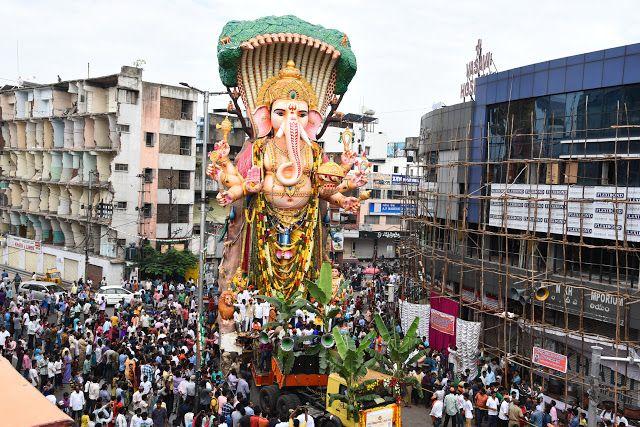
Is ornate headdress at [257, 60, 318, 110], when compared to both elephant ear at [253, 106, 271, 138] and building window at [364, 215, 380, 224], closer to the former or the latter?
elephant ear at [253, 106, 271, 138]

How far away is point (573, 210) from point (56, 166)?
31491 mm

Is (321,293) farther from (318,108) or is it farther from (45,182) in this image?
(45,182)

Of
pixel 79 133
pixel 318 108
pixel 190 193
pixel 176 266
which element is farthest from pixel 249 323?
pixel 79 133

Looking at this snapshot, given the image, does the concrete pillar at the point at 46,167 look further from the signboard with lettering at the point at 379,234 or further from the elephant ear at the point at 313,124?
the elephant ear at the point at 313,124

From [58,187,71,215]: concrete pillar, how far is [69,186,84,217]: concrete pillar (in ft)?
1.60

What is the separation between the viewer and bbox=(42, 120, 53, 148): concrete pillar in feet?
136

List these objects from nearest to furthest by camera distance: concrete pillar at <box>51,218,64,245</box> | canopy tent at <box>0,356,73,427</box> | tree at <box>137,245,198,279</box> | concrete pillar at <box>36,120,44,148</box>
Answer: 1. canopy tent at <box>0,356,73,427</box>
2. tree at <box>137,245,198,279</box>
3. concrete pillar at <box>51,218,64,245</box>
4. concrete pillar at <box>36,120,44,148</box>

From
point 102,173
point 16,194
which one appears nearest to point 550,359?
point 102,173

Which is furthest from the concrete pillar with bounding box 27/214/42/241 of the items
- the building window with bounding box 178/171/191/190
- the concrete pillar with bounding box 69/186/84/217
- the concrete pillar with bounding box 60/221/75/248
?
the building window with bounding box 178/171/191/190

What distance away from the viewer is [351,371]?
541 inches

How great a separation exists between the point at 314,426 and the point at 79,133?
2987 centimetres

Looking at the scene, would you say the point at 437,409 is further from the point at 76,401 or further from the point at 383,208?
the point at 383,208

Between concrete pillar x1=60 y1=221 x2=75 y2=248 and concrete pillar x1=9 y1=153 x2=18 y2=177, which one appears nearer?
concrete pillar x1=60 y1=221 x2=75 y2=248

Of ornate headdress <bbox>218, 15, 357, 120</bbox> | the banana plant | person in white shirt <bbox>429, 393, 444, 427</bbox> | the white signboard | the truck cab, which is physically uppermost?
ornate headdress <bbox>218, 15, 357, 120</bbox>
